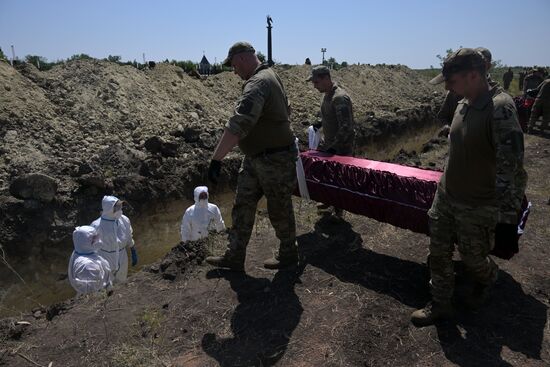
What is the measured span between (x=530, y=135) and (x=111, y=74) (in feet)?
39.9

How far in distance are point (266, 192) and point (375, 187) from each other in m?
1.23

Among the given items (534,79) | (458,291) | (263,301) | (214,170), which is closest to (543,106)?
(534,79)

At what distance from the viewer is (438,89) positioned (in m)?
27.8

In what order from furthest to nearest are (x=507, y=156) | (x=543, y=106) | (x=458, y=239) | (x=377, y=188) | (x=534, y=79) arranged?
(x=534, y=79)
(x=543, y=106)
(x=377, y=188)
(x=458, y=239)
(x=507, y=156)

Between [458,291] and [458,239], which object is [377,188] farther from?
[458,239]

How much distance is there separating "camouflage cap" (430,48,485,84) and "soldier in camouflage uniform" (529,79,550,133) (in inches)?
403

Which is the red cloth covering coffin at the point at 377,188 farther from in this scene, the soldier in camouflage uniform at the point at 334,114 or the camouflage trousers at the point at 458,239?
the camouflage trousers at the point at 458,239

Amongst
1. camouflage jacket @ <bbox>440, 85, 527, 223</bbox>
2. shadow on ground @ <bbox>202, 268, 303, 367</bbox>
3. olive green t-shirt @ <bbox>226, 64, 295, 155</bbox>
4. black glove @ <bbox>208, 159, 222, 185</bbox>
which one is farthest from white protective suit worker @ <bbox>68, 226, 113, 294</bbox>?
camouflage jacket @ <bbox>440, 85, 527, 223</bbox>

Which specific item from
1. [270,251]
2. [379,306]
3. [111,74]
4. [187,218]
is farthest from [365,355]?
[111,74]

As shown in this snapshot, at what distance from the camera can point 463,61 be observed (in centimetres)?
256

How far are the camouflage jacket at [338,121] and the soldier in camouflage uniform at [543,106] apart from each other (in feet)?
27.3

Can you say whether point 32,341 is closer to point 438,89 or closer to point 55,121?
point 55,121

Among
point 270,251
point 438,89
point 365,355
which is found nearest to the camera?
point 365,355

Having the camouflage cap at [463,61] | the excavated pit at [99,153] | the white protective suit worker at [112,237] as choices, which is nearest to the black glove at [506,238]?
the camouflage cap at [463,61]
